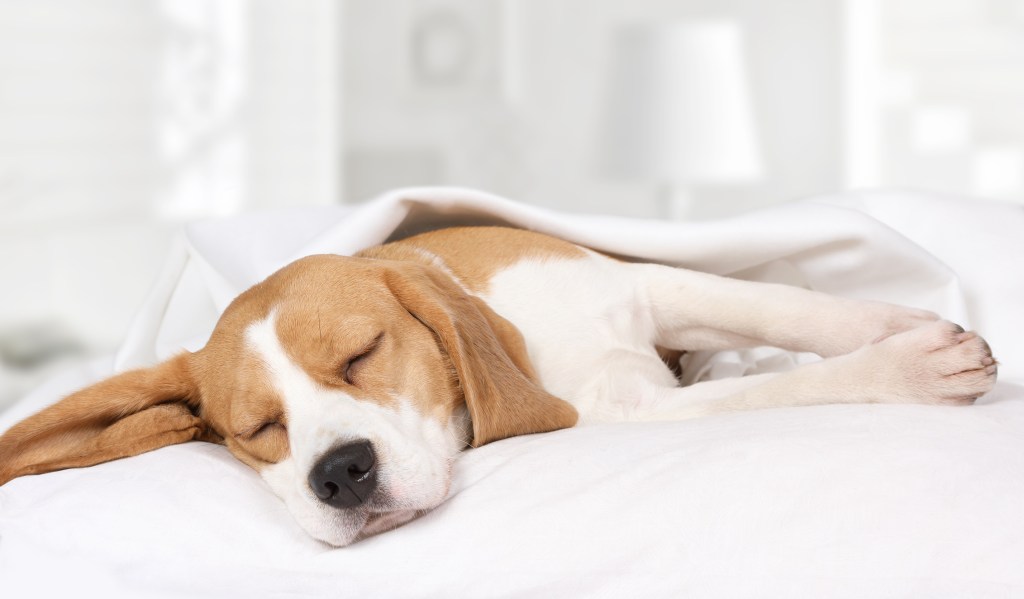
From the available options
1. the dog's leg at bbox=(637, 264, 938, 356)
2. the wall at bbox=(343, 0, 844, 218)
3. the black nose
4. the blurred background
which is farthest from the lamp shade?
the black nose

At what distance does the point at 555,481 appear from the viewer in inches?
46.9

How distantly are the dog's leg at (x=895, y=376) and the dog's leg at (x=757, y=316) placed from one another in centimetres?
14

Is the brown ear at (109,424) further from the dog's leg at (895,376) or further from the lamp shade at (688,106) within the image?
the lamp shade at (688,106)

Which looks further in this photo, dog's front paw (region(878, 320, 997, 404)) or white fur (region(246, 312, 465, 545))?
A: dog's front paw (region(878, 320, 997, 404))

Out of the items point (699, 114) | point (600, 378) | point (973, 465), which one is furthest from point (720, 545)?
point (699, 114)

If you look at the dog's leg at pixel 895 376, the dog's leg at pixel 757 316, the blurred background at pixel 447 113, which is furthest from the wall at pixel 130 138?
the dog's leg at pixel 895 376

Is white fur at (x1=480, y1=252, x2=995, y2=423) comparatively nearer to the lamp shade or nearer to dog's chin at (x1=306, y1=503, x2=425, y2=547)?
dog's chin at (x1=306, y1=503, x2=425, y2=547)

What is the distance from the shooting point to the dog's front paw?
1345mm

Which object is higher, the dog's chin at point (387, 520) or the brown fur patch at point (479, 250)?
the brown fur patch at point (479, 250)

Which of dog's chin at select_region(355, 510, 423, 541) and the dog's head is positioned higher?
the dog's head

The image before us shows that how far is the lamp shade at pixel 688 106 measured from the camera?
4.60 metres

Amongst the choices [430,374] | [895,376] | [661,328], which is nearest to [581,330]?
[661,328]

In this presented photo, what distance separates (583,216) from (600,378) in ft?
1.42

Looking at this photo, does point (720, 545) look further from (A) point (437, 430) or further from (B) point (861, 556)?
(A) point (437, 430)
